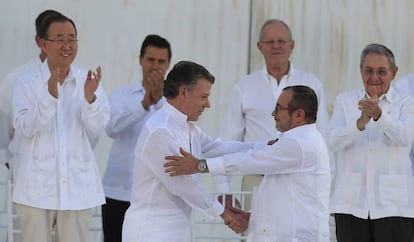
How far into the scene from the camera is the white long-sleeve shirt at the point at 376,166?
Result: 5555 millimetres

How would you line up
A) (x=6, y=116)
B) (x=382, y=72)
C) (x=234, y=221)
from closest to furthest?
(x=234, y=221) < (x=6, y=116) < (x=382, y=72)

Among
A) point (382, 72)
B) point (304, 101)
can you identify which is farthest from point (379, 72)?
point (304, 101)

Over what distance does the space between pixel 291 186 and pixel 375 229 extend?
1.18m

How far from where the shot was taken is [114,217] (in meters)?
5.90

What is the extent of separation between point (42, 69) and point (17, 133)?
0.34 meters

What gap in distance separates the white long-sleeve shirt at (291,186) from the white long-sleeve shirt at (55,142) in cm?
85

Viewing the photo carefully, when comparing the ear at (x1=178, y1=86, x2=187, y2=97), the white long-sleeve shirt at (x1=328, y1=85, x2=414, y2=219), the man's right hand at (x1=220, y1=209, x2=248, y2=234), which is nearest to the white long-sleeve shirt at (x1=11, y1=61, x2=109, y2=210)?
the ear at (x1=178, y1=86, x2=187, y2=97)

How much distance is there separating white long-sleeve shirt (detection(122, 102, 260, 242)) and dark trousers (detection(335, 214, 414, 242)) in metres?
1.20

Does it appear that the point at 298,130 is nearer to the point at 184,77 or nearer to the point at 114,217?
the point at 184,77

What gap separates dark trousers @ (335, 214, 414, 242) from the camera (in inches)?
219

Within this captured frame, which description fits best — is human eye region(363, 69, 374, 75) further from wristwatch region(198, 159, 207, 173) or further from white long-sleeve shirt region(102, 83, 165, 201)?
wristwatch region(198, 159, 207, 173)

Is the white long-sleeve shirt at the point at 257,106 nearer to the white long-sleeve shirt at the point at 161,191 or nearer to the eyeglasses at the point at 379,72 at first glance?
the eyeglasses at the point at 379,72

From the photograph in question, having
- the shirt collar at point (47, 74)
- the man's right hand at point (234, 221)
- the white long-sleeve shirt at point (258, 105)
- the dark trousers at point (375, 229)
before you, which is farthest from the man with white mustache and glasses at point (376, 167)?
the shirt collar at point (47, 74)

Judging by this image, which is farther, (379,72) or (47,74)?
(379,72)
